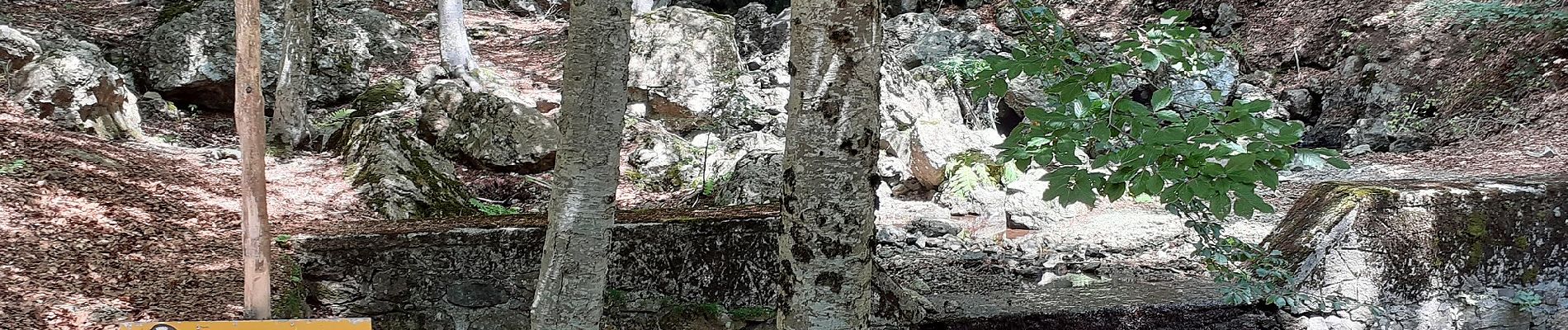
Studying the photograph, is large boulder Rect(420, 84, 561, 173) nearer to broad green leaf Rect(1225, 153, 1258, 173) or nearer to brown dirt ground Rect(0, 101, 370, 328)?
brown dirt ground Rect(0, 101, 370, 328)

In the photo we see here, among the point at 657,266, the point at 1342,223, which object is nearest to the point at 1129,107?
the point at 657,266

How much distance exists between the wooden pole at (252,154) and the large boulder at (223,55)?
627 centimetres

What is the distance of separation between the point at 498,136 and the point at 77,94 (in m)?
2.76

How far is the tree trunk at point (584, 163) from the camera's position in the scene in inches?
116

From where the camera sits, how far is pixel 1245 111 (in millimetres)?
2340

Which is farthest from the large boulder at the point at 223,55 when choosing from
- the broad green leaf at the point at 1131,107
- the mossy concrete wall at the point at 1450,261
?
the mossy concrete wall at the point at 1450,261

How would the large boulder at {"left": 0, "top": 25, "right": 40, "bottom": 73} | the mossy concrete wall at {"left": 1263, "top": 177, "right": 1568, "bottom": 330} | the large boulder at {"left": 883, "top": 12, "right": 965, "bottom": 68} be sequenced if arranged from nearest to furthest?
the mossy concrete wall at {"left": 1263, "top": 177, "right": 1568, "bottom": 330}, the large boulder at {"left": 0, "top": 25, "right": 40, "bottom": 73}, the large boulder at {"left": 883, "top": 12, "right": 965, "bottom": 68}

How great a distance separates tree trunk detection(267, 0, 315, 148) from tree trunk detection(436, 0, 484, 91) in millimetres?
2904

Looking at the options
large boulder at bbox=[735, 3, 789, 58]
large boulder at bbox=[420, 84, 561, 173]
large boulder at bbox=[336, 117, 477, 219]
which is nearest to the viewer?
large boulder at bbox=[336, 117, 477, 219]

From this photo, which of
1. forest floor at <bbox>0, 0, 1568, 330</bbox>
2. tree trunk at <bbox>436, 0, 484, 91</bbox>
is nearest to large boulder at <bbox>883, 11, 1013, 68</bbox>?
forest floor at <bbox>0, 0, 1568, 330</bbox>

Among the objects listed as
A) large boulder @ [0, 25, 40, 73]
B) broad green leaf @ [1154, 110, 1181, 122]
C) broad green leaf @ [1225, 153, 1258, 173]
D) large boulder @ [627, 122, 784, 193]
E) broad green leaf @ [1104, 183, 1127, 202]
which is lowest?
large boulder @ [627, 122, 784, 193]

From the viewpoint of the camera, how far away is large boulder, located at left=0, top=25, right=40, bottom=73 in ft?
21.6

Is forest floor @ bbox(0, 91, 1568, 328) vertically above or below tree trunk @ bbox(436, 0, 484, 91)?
below

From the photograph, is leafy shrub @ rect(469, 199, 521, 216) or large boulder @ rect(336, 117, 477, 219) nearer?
large boulder @ rect(336, 117, 477, 219)
